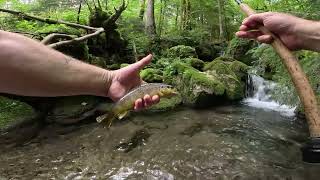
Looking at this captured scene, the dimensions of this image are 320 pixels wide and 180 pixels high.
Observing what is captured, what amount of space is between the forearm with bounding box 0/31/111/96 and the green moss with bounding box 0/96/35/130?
6.58 metres

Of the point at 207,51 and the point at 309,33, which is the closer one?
the point at 309,33

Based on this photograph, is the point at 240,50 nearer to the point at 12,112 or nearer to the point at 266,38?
the point at 12,112

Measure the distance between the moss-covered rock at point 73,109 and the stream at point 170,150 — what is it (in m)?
0.58

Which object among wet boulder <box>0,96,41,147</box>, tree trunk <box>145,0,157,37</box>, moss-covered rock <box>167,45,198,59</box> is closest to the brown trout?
wet boulder <box>0,96,41,147</box>

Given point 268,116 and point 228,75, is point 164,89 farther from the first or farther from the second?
point 228,75

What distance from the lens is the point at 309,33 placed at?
2.91 meters

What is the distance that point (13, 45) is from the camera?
178cm

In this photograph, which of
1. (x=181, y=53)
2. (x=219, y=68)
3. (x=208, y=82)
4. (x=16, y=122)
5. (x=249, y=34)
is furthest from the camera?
(x=181, y=53)

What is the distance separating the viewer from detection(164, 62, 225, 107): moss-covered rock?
32.6 ft

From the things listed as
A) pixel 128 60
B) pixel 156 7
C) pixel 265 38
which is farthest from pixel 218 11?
pixel 265 38

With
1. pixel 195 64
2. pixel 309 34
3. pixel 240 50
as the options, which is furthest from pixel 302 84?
pixel 240 50

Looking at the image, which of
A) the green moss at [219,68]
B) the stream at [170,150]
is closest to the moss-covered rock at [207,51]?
the green moss at [219,68]

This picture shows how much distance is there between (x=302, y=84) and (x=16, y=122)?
22.7ft

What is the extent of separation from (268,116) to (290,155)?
3035mm
